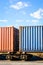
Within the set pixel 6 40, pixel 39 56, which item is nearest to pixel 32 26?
pixel 6 40

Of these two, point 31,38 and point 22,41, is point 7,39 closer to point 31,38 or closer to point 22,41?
point 22,41

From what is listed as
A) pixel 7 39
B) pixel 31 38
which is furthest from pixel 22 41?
pixel 7 39

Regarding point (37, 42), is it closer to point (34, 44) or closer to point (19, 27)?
point (34, 44)

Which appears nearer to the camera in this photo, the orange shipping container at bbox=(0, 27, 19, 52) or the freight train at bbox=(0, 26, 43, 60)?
the freight train at bbox=(0, 26, 43, 60)

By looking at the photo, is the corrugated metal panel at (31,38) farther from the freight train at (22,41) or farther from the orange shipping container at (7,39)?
the orange shipping container at (7,39)

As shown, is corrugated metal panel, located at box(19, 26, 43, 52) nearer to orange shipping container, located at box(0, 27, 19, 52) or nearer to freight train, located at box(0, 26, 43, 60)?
freight train, located at box(0, 26, 43, 60)

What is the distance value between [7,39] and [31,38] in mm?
2725

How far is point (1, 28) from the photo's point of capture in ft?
87.1

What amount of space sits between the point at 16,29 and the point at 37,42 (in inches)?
125

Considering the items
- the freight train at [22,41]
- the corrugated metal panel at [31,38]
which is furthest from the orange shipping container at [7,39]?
the corrugated metal panel at [31,38]

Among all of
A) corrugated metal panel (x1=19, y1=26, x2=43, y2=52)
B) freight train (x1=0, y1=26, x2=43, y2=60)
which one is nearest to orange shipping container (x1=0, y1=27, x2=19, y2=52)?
freight train (x1=0, y1=26, x2=43, y2=60)

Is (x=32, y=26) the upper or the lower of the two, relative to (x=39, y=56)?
upper

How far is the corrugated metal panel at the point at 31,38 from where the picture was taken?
84.5 ft

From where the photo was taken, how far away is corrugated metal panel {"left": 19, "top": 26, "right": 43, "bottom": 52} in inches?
1014
